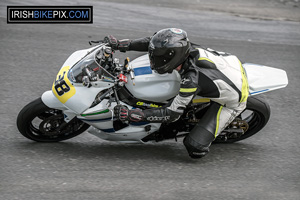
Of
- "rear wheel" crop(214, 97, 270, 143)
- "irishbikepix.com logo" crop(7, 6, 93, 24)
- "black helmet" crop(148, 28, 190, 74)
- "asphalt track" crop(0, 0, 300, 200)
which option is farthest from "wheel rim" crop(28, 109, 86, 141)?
"irishbikepix.com logo" crop(7, 6, 93, 24)

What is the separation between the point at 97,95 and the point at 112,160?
0.84 m

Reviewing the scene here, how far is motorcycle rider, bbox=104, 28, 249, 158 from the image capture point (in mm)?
4887

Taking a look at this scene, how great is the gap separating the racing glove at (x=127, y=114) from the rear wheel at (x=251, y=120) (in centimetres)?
136

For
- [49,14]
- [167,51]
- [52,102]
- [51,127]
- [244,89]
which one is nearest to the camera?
[167,51]

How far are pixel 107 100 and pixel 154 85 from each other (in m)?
0.53

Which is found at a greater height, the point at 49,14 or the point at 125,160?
the point at 49,14

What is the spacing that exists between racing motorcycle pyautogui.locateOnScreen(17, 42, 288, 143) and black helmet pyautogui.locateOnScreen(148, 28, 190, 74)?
0.29m

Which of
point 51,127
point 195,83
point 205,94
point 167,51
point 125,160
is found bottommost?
point 125,160

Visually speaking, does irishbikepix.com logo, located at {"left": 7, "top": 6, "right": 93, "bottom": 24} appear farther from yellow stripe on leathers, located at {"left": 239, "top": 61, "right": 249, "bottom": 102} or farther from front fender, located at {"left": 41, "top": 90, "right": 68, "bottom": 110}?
yellow stripe on leathers, located at {"left": 239, "top": 61, "right": 249, "bottom": 102}

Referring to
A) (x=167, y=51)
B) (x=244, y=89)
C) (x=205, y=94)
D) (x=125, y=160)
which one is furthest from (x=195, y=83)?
(x=125, y=160)

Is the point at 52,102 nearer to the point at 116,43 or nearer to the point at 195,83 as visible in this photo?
the point at 116,43

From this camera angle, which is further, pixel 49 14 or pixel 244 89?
pixel 49 14

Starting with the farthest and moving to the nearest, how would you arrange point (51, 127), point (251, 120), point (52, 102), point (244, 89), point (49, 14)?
1. point (49, 14)
2. point (251, 120)
3. point (51, 127)
4. point (244, 89)
5. point (52, 102)

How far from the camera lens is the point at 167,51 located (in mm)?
4844
